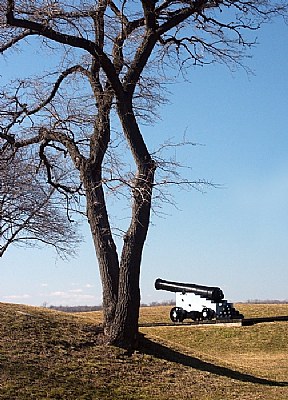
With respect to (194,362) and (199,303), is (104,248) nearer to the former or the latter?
(194,362)

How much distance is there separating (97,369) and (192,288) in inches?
540

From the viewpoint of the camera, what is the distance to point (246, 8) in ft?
46.6

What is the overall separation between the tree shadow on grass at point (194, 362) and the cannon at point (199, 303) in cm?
995

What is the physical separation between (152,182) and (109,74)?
2.30m

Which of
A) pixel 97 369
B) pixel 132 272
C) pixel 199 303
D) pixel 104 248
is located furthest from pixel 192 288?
pixel 97 369

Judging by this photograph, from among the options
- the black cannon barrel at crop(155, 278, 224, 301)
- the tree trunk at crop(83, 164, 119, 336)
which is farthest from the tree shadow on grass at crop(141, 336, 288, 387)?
the black cannon barrel at crop(155, 278, 224, 301)

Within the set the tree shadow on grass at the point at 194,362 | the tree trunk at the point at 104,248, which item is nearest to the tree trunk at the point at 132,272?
the tree trunk at the point at 104,248

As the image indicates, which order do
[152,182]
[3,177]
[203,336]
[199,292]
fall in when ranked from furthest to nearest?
[199,292] → [203,336] → [3,177] → [152,182]

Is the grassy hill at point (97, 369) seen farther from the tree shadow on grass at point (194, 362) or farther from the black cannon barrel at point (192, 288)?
the black cannon barrel at point (192, 288)

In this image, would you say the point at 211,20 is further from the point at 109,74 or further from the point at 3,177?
the point at 3,177

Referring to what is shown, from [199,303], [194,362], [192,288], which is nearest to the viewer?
[194,362]

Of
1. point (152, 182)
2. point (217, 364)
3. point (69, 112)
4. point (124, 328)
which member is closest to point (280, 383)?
point (217, 364)

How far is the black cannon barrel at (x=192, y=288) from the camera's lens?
2431cm

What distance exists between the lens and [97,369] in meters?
11.4
